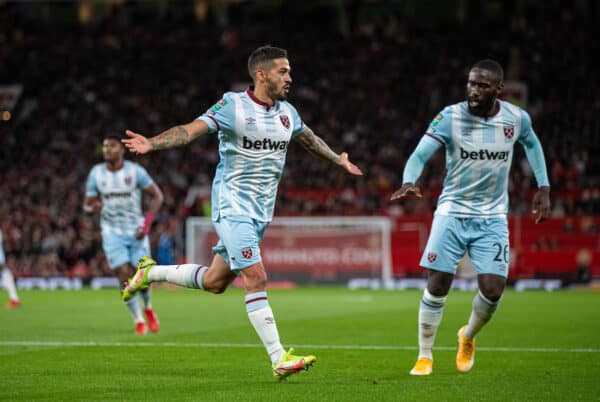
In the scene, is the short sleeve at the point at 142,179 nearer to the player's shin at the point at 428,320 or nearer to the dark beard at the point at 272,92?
the dark beard at the point at 272,92

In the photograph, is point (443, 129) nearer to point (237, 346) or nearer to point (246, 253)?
point (246, 253)

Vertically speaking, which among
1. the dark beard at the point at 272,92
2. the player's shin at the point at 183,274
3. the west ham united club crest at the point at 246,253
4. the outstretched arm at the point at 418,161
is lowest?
the player's shin at the point at 183,274

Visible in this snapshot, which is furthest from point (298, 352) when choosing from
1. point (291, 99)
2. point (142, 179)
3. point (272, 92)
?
point (291, 99)

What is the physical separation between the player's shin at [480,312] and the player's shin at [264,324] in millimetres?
1966

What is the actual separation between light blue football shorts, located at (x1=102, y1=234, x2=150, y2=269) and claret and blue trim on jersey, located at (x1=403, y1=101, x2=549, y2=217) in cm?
629

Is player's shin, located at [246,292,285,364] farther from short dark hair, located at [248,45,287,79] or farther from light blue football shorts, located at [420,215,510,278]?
short dark hair, located at [248,45,287,79]

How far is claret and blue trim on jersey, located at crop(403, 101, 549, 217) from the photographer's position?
9133 millimetres

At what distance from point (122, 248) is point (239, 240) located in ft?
20.1

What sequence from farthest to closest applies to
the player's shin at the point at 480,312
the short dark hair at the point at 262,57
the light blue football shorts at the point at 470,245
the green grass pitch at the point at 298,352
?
the player's shin at the point at 480,312
the light blue football shorts at the point at 470,245
the short dark hair at the point at 262,57
the green grass pitch at the point at 298,352

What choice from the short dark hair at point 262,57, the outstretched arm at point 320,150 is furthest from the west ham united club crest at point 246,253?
the short dark hair at point 262,57

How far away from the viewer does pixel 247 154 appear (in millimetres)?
8805

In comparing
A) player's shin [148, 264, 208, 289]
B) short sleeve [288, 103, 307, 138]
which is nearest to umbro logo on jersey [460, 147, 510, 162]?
short sleeve [288, 103, 307, 138]

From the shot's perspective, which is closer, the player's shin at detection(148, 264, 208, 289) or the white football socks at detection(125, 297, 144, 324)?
the player's shin at detection(148, 264, 208, 289)

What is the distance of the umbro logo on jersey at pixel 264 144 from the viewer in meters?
8.78
